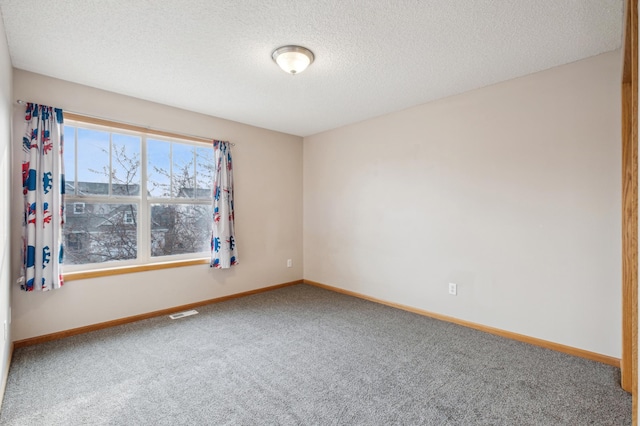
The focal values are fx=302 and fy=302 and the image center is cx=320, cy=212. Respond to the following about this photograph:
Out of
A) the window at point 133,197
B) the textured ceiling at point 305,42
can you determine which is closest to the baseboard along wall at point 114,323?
the window at point 133,197

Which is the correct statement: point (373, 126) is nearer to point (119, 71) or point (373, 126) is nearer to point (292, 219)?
point (292, 219)

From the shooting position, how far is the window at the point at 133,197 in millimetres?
3043

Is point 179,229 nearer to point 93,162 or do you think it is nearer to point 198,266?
point 198,266

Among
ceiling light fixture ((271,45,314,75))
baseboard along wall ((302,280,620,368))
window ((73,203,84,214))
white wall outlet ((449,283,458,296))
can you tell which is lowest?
baseboard along wall ((302,280,620,368))

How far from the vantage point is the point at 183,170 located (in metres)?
3.82

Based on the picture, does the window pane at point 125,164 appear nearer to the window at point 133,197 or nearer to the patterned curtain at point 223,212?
the window at point 133,197

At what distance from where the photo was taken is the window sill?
292 cm

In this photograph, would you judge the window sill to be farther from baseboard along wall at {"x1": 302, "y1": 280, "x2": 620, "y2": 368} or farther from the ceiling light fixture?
the ceiling light fixture

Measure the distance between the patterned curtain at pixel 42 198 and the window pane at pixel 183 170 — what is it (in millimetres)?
1110

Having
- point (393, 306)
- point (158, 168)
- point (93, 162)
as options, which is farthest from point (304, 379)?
point (93, 162)

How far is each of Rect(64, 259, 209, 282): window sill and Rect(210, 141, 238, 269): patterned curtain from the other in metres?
0.24

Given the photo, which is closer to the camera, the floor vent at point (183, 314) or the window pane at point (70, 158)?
the window pane at point (70, 158)

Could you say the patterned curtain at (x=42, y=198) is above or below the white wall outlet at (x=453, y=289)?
above

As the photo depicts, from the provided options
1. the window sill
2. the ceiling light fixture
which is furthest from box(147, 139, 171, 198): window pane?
the ceiling light fixture
